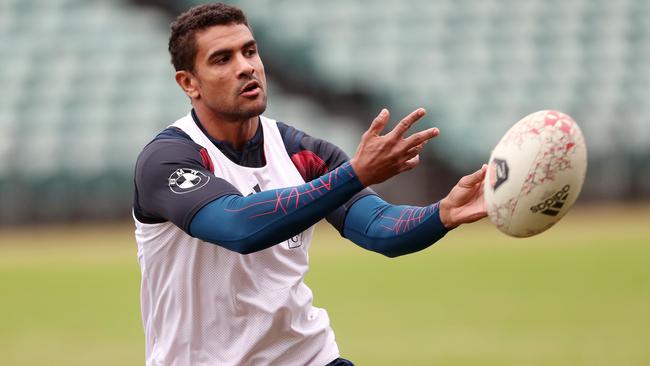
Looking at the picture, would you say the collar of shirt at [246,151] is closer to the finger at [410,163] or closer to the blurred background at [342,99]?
the finger at [410,163]

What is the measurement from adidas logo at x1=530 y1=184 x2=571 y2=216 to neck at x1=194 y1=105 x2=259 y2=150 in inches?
58.1

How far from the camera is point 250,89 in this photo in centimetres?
517

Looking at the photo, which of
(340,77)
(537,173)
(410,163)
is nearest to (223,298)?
(410,163)

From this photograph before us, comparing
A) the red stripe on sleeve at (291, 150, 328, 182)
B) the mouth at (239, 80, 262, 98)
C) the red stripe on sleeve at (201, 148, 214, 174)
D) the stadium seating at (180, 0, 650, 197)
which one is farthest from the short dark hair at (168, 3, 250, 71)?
the stadium seating at (180, 0, 650, 197)

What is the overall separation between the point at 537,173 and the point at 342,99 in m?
14.6

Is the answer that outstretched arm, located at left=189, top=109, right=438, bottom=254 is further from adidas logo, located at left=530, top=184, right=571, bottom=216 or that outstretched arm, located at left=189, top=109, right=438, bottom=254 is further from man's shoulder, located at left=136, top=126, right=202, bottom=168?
adidas logo, located at left=530, top=184, right=571, bottom=216

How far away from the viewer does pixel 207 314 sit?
5.06m

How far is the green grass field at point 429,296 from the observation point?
9852 mm

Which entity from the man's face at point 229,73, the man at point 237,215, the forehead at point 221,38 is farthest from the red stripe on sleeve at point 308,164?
the forehead at point 221,38

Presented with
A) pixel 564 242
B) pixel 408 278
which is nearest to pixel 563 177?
pixel 408 278

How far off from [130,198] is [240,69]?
12432 millimetres

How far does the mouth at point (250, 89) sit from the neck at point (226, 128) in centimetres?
15

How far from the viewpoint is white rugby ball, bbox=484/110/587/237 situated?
4457 mm

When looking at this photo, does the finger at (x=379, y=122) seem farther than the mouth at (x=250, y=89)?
No
